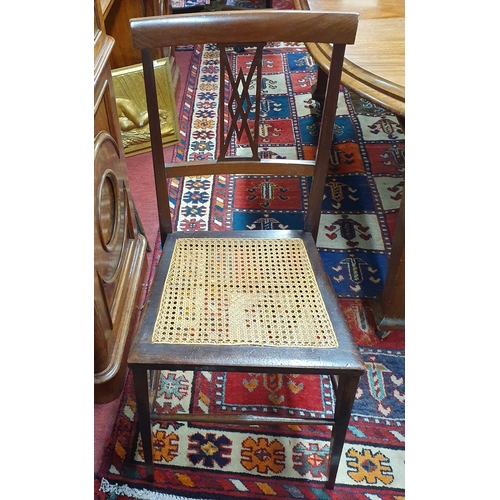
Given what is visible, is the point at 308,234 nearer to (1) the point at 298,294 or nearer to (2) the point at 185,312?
(1) the point at 298,294

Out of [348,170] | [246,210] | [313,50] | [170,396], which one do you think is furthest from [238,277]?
[348,170]

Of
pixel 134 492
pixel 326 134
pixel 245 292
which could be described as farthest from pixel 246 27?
pixel 134 492

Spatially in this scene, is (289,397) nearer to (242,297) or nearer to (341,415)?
(341,415)

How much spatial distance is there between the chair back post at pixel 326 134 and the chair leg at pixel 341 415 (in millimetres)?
417

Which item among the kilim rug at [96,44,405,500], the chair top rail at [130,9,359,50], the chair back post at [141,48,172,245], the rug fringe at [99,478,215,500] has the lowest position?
the rug fringe at [99,478,215,500]

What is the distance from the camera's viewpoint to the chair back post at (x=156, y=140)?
36.6 inches

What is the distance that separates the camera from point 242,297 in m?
0.99

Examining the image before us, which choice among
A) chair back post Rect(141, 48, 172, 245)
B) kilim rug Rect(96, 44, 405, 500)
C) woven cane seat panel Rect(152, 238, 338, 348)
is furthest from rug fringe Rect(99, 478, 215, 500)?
chair back post Rect(141, 48, 172, 245)

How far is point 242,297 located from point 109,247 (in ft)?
1.35

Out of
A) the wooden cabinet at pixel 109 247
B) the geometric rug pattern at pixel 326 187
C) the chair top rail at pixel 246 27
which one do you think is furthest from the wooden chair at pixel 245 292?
the geometric rug pattern at pixel 326 187

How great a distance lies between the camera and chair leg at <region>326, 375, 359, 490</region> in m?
0.89

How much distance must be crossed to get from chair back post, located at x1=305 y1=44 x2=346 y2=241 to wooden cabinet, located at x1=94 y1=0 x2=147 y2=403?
20.5 inches

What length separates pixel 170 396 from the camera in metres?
1.30

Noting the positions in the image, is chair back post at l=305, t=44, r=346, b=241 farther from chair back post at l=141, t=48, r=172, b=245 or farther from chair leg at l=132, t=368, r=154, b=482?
chair leg at l=132, t=368, r=154, b=482
